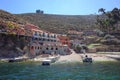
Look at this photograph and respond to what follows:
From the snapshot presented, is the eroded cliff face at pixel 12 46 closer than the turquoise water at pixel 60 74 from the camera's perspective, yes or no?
No

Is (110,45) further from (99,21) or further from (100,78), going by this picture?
(100,78)

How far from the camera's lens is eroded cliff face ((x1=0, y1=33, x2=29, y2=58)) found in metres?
127

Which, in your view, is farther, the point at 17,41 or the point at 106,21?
A: the point at 106,21

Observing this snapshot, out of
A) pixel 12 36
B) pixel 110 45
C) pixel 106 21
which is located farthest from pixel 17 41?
pixel 106 21

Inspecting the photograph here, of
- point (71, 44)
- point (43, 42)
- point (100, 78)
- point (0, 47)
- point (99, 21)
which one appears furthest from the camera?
point (99, 21)

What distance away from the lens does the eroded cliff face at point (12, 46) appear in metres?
127

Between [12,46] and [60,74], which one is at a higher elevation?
[12,46]

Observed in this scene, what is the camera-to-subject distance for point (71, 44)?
586ft

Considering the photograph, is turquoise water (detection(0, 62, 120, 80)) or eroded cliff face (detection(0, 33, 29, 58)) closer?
turquoise water (detection(0, 62, 120, 80))

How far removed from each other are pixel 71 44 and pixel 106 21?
29.4 m

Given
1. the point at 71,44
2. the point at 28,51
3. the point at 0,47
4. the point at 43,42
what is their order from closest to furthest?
the point at 0,47 < the point at 28,51 < the point at 43,42 < the point at 71,44

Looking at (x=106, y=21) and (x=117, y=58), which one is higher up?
(x=106, y=21)

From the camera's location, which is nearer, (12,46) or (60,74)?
(60,74)

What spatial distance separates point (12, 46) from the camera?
131m
